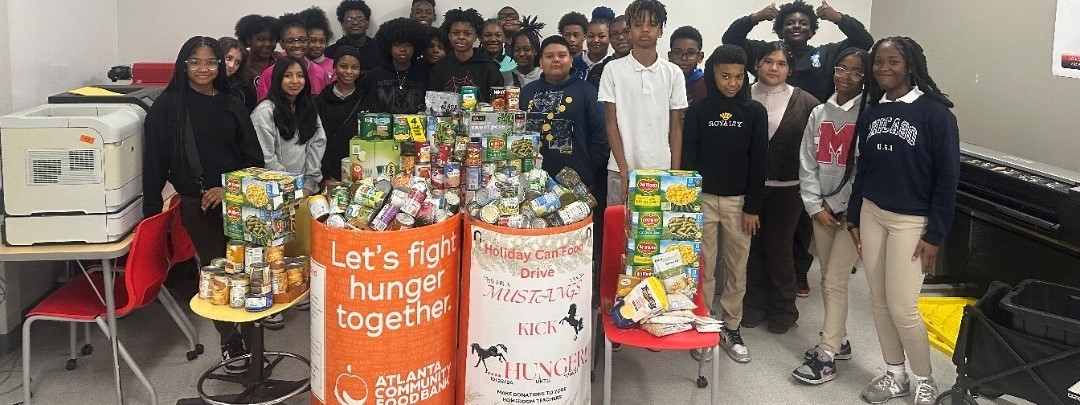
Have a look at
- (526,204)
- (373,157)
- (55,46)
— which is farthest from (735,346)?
(55,46)

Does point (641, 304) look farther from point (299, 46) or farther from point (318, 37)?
point (318, 37)

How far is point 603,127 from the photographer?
4016 millimetres

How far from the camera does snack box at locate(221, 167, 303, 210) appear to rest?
9.52ft

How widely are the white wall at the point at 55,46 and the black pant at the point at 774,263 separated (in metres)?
3.69

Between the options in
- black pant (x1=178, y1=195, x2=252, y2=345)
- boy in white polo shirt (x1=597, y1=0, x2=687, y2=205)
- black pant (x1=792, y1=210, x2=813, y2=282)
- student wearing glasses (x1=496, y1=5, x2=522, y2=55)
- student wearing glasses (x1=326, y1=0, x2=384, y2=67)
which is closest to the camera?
black pant (x1=178, y1=195, x2=252, y2=345)

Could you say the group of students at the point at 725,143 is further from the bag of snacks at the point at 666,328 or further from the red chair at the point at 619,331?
the bag of snacks at the point at 666,328

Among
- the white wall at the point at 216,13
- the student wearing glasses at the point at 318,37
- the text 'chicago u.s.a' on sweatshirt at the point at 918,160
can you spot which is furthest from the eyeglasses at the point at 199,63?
the text 'chicago u.s.a' on sweatshirt at the point at 918,160

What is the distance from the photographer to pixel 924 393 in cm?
336

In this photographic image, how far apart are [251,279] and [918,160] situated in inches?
98.0

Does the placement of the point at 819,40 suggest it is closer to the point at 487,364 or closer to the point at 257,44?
the point at 257,44

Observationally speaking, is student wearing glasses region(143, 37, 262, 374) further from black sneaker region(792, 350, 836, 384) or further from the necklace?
black sneaker region(792, 350, 836, 384)

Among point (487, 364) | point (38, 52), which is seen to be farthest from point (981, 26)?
point (38, 52)

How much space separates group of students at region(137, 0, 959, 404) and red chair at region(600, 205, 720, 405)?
0.41 meters

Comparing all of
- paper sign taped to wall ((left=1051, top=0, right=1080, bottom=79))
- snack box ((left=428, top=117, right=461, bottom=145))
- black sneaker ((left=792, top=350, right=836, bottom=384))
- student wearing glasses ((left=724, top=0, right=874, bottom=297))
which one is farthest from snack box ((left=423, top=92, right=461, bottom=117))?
paper sign taped to wall ((left=1051, top=0, right=1080, bottom=79))
